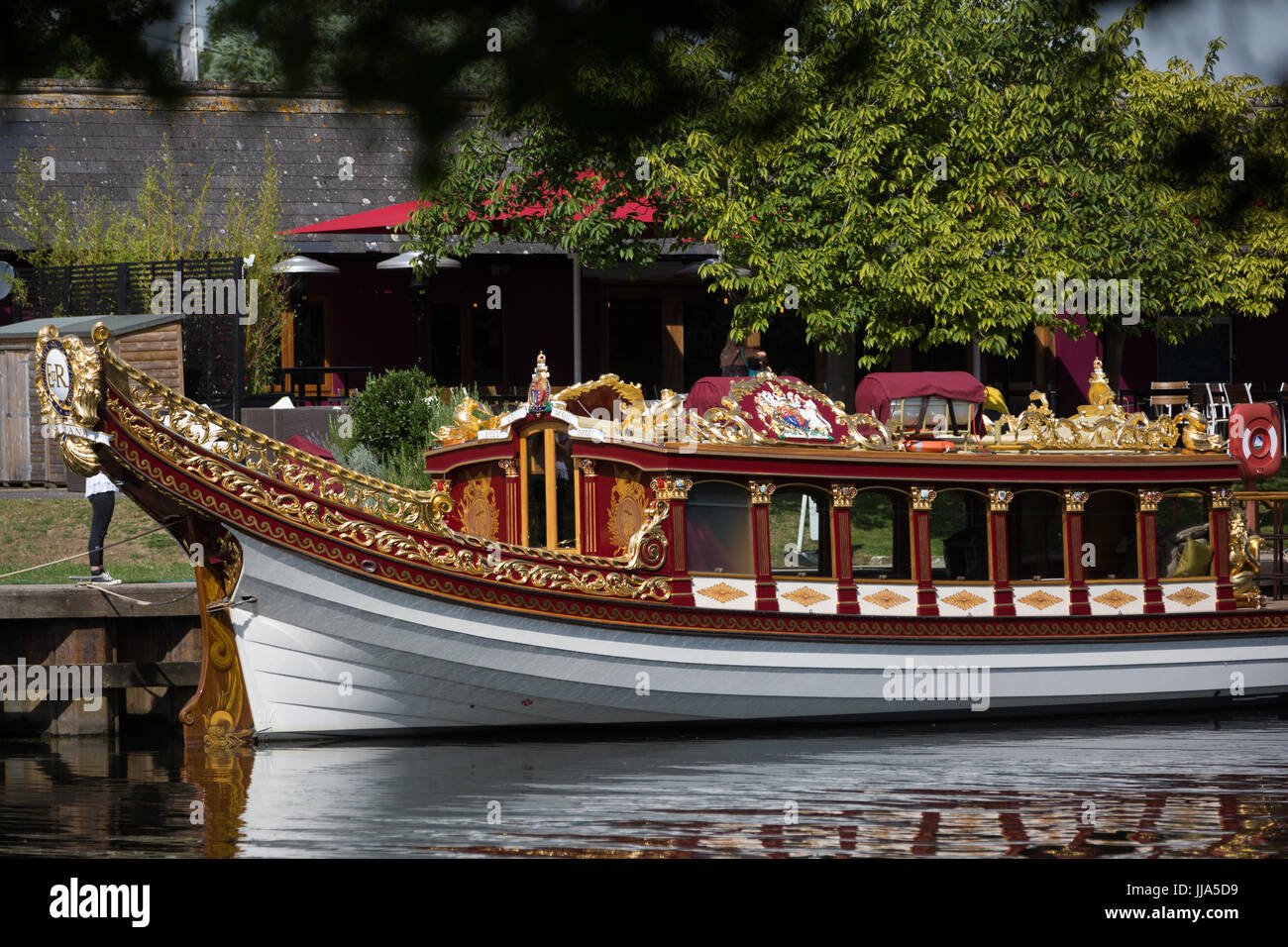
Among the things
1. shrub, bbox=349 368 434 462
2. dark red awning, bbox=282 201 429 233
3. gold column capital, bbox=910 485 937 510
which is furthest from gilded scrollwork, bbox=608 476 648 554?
dark red awning, bbox=282 201 429 233

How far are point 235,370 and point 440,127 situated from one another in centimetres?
1663

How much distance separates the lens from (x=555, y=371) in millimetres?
27859

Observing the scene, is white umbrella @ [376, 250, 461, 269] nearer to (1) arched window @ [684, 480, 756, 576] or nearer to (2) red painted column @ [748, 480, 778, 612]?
(1) arched window @ [684, 480, 756, 576]

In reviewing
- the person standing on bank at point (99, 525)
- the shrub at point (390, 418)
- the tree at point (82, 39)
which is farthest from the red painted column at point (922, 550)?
the tree at point (82, 39)

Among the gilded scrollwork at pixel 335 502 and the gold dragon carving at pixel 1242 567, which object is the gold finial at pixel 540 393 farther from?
the gold dragon carving at pixel 1242 567

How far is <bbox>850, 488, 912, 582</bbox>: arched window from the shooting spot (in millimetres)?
13797

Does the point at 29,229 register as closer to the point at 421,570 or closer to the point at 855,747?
the point at 421,570

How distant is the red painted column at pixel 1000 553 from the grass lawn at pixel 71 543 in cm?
752

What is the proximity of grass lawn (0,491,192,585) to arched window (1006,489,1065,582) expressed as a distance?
770cm

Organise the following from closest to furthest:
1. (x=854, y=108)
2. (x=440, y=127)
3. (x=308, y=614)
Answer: (x=440, y=127) → (x=308, y=614) → (x=854, y=108)

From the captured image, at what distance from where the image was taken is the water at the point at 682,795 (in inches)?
377

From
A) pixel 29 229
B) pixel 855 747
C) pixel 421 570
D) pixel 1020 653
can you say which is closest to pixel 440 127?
pixel 421 570

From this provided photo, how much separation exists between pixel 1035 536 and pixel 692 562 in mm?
3253

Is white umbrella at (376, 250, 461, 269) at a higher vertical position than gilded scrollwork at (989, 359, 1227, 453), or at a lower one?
higher
